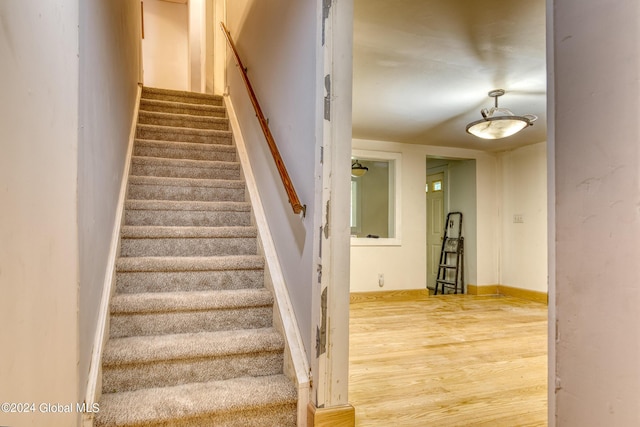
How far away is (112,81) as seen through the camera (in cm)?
225

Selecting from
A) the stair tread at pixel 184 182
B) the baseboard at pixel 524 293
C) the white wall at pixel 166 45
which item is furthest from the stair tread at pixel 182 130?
the baseboard at pixel 524 293

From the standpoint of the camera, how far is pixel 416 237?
552cm

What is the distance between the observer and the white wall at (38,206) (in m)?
0.74

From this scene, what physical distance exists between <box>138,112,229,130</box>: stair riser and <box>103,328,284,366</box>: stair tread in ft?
7.91

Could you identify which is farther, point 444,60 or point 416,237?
point 416,237

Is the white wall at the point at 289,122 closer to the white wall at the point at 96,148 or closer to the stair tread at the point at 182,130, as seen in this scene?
the stair tread at the point at 182,130

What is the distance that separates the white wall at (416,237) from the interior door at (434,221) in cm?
73

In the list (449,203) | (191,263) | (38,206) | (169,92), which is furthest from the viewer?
(449,203)

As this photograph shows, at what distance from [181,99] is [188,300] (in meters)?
2.99

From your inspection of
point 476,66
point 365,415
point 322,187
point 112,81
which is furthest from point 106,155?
point 476,66

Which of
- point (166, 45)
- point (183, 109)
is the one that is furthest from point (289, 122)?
point (166, 45)

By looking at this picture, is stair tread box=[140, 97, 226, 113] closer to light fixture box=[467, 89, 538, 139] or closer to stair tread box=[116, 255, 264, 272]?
stair tread box=[116, 255, 264, 272]

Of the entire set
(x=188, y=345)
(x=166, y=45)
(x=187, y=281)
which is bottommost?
(x=188, y=345)

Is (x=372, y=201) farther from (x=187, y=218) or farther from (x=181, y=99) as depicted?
(x=187, y=218)
